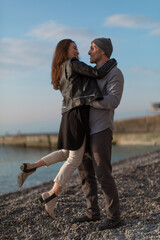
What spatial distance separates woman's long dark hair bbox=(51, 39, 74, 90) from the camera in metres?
2.73

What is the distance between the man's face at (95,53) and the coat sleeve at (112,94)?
0.80 ft

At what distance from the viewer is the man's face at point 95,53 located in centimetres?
273

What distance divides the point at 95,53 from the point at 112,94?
1.41ft

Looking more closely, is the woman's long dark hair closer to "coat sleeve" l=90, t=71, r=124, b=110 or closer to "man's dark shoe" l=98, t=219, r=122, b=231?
"coat sleeve" l=90, t=71, r=124, b=110

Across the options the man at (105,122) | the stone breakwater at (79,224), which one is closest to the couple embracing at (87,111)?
the man at (105,122)

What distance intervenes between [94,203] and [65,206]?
79 cm

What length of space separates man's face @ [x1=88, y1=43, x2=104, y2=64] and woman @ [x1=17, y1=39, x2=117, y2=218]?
14cm

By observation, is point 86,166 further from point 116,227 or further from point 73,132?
point 116,227

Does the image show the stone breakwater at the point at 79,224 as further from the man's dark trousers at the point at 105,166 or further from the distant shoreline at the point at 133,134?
the distant shoreline at the point at 133,134

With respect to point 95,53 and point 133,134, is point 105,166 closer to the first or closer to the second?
point 95,53

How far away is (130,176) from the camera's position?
5.55 metres

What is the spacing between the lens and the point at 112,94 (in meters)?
2.64

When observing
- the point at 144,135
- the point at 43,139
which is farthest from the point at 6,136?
the point at 144,135

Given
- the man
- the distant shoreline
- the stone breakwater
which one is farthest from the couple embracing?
the distant shoreline
